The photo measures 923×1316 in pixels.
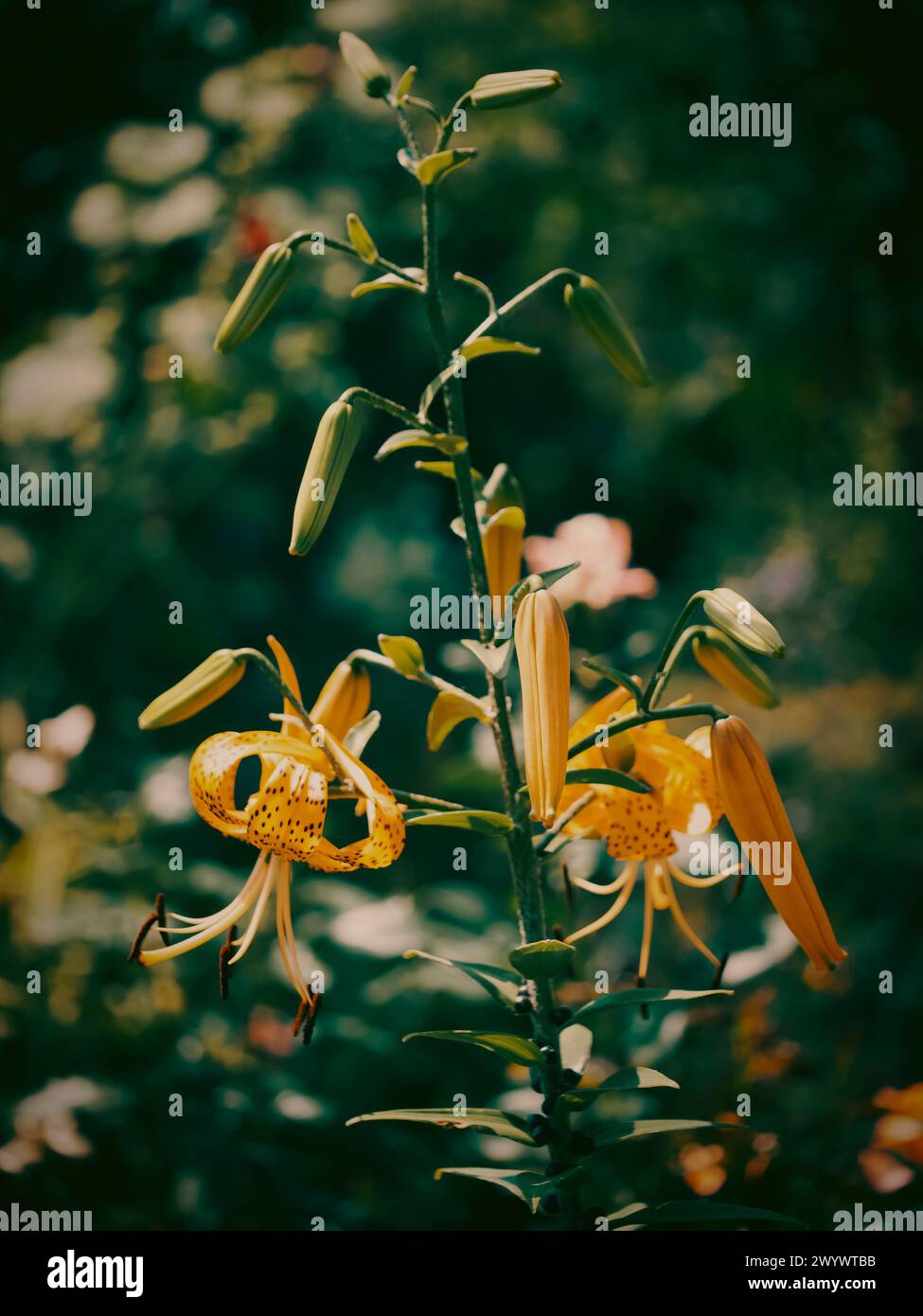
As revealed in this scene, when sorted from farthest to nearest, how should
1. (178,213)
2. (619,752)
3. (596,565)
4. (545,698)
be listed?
(178,213), (596,565), (619,752), (545,698)

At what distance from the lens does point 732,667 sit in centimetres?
87

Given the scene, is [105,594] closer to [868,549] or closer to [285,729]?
[285,729]

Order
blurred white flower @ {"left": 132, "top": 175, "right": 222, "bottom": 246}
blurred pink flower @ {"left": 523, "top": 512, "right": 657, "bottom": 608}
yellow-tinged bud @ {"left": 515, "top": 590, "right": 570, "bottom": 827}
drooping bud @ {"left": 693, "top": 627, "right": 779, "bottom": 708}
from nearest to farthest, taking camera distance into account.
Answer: yellow-tinged bud @ {"left": 515, "top": 590, "right": 570, "bottom": 827} < drooping bud @ {"left": 693, "top": 627, "right": 779, "bottom": 708} < blurred pink flower @ {"left": 523, "top": 512, "right": 657, "bottom": 608} < blurred white flower @ {"left": 132, "top": 175, "right": 222, "bottom": 246}

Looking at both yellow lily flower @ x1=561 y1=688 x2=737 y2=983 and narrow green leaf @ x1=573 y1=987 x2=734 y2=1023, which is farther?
yellow lily flower @ x1=561 y1=688 x2=737 y2=983

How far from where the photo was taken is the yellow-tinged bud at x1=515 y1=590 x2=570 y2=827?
2.51 ft

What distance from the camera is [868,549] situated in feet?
6.81

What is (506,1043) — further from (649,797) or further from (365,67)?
(365,67)

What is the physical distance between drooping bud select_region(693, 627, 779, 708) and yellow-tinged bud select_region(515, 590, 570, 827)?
14 centimetres

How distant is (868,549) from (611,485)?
1.48 ft

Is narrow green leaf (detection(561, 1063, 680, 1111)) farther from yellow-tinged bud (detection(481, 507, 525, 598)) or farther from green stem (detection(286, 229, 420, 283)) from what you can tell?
green stem (detection(286, 229, 420, 283))

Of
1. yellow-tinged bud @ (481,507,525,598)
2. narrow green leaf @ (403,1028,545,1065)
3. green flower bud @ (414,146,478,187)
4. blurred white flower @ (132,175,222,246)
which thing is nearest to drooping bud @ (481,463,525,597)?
yellow-tinged bud @ (481,507,525,598)

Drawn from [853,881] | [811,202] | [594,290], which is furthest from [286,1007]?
[811,202]

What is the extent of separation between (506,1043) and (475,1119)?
0.06m

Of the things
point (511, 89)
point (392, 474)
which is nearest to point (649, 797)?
point (511, 89)
